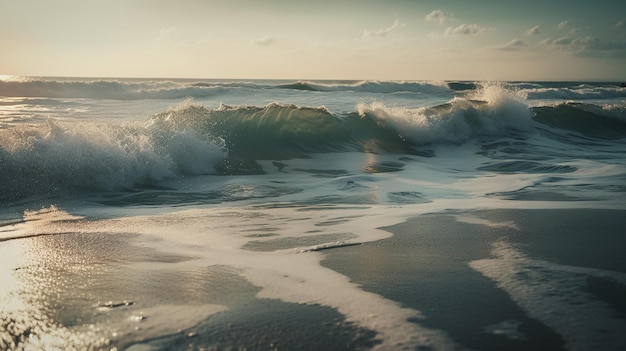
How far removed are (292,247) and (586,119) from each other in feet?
52.0

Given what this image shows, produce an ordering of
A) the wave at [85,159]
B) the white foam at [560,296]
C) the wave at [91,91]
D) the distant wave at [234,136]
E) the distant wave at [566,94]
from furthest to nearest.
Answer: the distant wave at [566,94] < the wave at [91,91] < the distant wave at [234,136] < the wave at [85,159] < the white foam at [560,296]

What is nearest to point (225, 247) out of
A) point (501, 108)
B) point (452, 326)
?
point (452, 326)

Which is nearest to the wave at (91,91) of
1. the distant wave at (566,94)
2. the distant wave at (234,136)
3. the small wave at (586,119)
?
the distant wave at (566,94)

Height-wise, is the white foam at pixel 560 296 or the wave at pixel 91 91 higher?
the wave at pixel 91 91

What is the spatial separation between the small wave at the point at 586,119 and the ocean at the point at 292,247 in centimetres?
630

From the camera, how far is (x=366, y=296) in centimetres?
269

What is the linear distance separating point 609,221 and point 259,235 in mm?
2957

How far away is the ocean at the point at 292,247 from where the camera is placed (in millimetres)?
2270

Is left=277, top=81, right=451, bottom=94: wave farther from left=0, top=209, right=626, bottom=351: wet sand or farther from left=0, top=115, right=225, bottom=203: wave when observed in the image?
left=0, top=209, right=626, bottom=351: wet sand

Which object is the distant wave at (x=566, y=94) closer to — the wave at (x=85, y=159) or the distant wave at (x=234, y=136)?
the distant wave at (x=234, y=136)

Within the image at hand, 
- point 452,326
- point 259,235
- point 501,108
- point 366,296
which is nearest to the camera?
point 452,326

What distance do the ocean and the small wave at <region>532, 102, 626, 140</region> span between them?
248 inches

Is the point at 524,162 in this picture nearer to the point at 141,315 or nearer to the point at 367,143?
the point at 367,143

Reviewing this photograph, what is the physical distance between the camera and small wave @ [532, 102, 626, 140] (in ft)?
51.5
